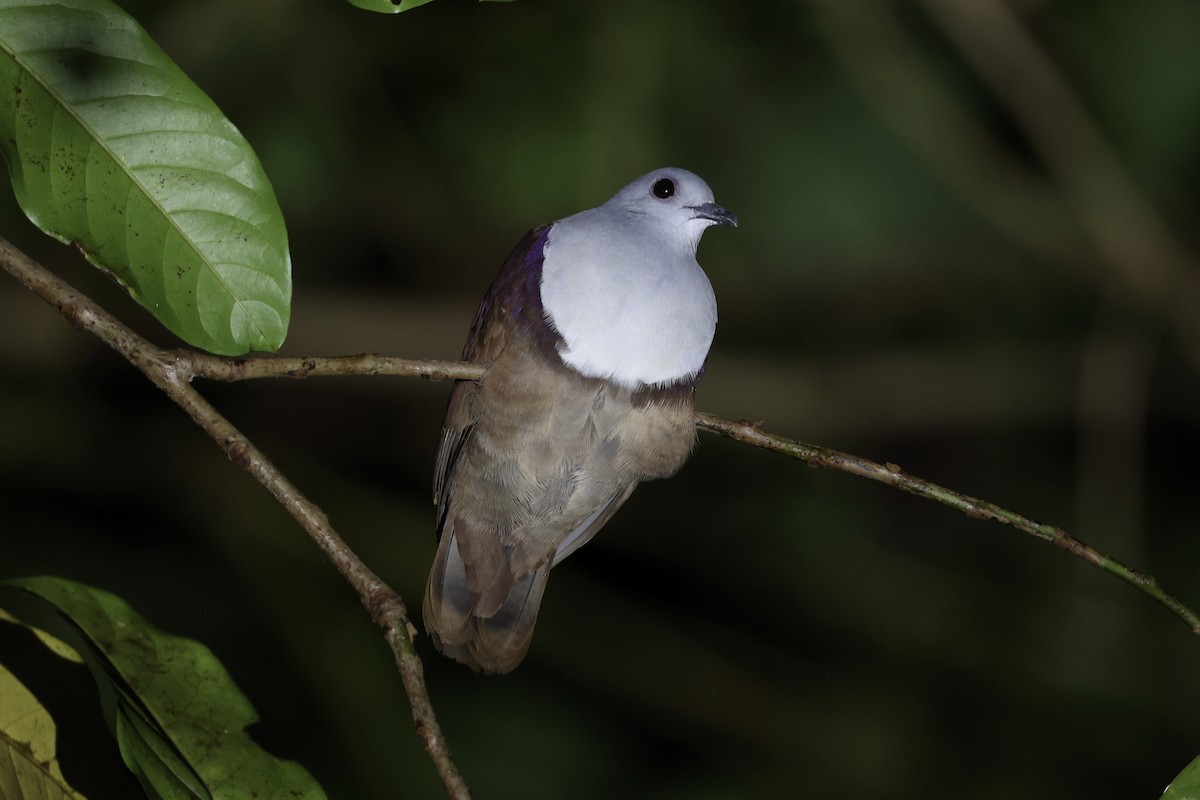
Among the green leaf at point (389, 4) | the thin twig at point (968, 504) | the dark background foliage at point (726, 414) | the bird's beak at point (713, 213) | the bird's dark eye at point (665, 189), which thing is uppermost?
the green leaf at point (389, 4)

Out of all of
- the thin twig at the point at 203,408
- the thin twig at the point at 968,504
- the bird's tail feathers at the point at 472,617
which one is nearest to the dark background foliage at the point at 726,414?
the bird's tail feathers at the point at 472,617

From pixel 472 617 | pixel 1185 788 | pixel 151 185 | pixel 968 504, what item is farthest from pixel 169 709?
pixel 1185 788

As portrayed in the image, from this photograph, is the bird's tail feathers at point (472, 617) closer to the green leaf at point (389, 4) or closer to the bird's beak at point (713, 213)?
the bird's beak at point (713, 213)

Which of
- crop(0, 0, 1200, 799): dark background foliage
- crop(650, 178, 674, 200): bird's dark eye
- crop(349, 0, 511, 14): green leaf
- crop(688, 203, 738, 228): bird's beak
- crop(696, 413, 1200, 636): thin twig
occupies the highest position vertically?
crop(349, 0, 511, 14): green leaf

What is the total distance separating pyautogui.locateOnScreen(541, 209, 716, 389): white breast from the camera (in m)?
2.16

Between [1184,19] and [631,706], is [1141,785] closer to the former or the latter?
[631,706]

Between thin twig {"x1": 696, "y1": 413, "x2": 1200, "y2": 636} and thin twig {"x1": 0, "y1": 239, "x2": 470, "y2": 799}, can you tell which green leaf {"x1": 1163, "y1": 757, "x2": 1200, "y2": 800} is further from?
thin twig {"x1": 0, "y1": 239, "x2": 470, "y2": 799}

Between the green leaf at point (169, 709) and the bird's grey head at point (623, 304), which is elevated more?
the bird's grey head at point (623, 304)

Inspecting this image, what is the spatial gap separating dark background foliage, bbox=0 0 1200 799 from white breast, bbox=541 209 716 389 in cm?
217

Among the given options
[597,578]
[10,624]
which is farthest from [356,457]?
[10,624]

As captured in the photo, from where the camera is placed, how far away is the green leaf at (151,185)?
167 centimetres

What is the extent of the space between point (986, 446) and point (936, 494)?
4.20 m

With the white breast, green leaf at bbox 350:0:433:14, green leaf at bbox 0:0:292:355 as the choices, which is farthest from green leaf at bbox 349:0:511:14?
the white breast

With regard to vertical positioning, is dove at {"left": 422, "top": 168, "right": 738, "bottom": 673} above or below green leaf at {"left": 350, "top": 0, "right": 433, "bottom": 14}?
below
